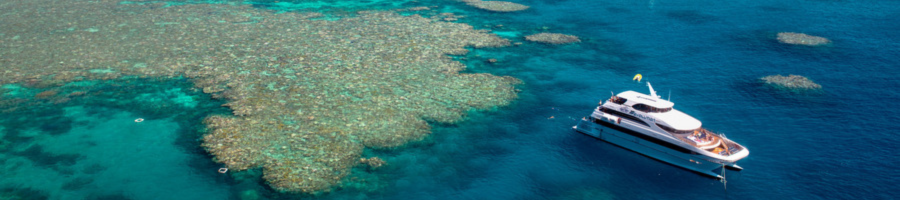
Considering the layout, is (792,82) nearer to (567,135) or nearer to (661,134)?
(661,134)

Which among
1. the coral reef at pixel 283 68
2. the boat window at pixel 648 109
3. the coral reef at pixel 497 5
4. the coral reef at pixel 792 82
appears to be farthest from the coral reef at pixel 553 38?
the boat window at pixel 648 109

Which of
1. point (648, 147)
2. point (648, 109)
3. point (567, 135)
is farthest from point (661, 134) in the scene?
point (567, 135)

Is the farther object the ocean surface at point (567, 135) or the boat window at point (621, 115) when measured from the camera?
the boat window at point (621, 115)

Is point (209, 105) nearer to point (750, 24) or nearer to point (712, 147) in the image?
point (712, 147)

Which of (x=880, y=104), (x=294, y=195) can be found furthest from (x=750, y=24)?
(x=294, y=195)

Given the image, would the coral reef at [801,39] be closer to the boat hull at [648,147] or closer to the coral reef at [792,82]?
the coral reef at [792,82]

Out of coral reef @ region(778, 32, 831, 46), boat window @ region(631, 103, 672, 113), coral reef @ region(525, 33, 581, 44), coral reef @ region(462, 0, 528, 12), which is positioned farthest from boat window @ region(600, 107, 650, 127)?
coral reef @ region(462, 0, 528, 12)
